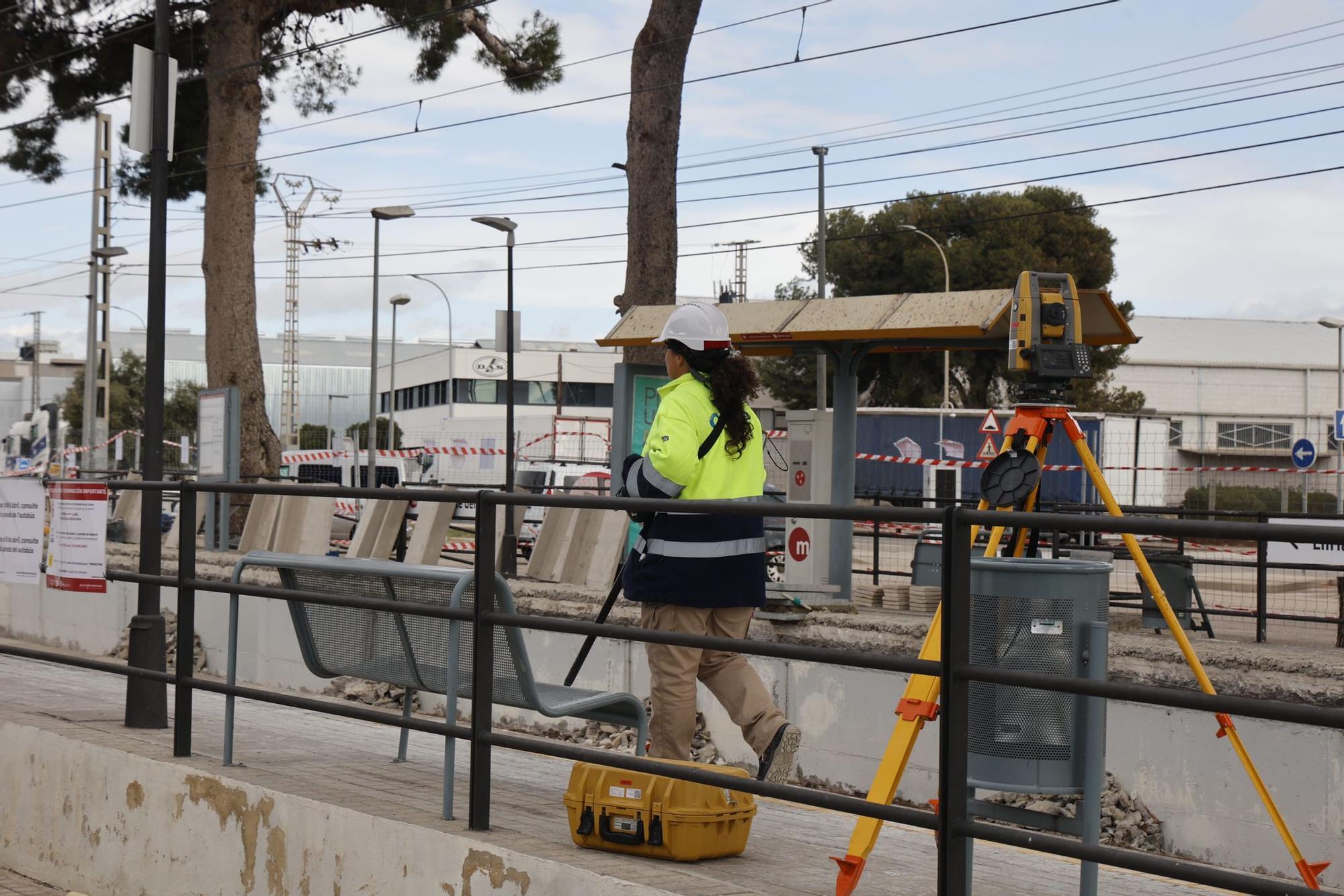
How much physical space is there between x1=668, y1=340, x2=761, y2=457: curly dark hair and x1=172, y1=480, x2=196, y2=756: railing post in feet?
6.90

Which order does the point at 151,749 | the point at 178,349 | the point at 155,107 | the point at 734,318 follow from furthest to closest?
1. the point at 178,349
2. the point at 734,318
3. the point at 155,107
4. the point at 151,749

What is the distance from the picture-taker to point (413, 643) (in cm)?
549

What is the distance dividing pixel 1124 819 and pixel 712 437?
3233 mm

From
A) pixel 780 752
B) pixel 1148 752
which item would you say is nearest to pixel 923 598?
pixel 1148 752

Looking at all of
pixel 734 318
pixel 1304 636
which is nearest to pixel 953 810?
pixel 734 318

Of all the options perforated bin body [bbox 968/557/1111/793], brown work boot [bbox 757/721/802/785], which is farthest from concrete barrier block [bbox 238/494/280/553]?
perforated bin body [bbox 968/557/1111/793]

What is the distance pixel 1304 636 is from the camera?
37.3 ft

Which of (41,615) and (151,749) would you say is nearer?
(151,749)

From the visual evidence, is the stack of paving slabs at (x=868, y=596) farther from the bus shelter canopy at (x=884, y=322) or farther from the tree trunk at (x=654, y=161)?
the tree trunk at (x=654, y=161)

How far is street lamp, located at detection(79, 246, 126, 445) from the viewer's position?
3294 cm

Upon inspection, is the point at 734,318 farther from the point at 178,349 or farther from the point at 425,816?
the point at 178,349

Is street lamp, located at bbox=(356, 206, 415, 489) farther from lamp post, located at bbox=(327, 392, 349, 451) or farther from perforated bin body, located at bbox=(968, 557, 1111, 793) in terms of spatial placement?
perforated bin body, located at bbox=(968, 557, 1111, 793)

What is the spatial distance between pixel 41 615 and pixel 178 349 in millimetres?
→ 95608

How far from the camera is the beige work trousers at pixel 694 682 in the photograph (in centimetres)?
525
